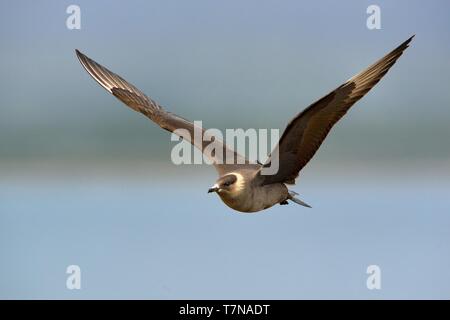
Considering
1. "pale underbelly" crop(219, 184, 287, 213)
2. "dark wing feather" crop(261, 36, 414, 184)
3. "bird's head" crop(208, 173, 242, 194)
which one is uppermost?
"dark wing feather" crop(261, 36, 414, 184)

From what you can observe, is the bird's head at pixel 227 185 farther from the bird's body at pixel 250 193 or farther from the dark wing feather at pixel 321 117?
the dark wing feather at pixel 321 117

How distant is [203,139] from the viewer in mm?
8016

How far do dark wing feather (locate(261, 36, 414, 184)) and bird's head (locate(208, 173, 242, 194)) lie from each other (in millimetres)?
264

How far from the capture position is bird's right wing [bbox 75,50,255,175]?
783 centimetres

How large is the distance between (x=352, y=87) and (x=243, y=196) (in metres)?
1.25

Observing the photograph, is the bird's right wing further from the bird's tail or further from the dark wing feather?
the dark wing feather

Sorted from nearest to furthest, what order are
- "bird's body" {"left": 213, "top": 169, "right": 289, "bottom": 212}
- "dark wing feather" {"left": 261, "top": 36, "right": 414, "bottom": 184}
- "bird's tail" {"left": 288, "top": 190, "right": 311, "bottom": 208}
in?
"dark wing feather" {"left": 261, "top": 36, "right": 414, "bottom": 184} < "bird's body" {"left": 213, "top": 169, "right": 289, "bottom": 212} < "bird's tail" {"left": 288, "top": 190, "right": 311, "bottom": 208}

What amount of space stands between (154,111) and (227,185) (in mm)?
1701

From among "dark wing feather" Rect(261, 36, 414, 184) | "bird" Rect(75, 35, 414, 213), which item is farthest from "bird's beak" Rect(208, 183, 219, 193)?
"dark wing feather" Rect(261, 36, 414, 184)

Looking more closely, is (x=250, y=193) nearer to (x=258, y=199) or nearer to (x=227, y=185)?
(x=258, y=199)

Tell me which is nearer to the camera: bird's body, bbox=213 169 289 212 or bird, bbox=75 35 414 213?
bird, bbox=75 35 414 213

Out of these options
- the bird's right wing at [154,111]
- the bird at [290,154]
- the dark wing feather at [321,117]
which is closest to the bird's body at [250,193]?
the bird at [290,154]

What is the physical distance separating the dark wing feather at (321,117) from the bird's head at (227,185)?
0.26 metres

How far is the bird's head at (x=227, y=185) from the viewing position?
710cm
